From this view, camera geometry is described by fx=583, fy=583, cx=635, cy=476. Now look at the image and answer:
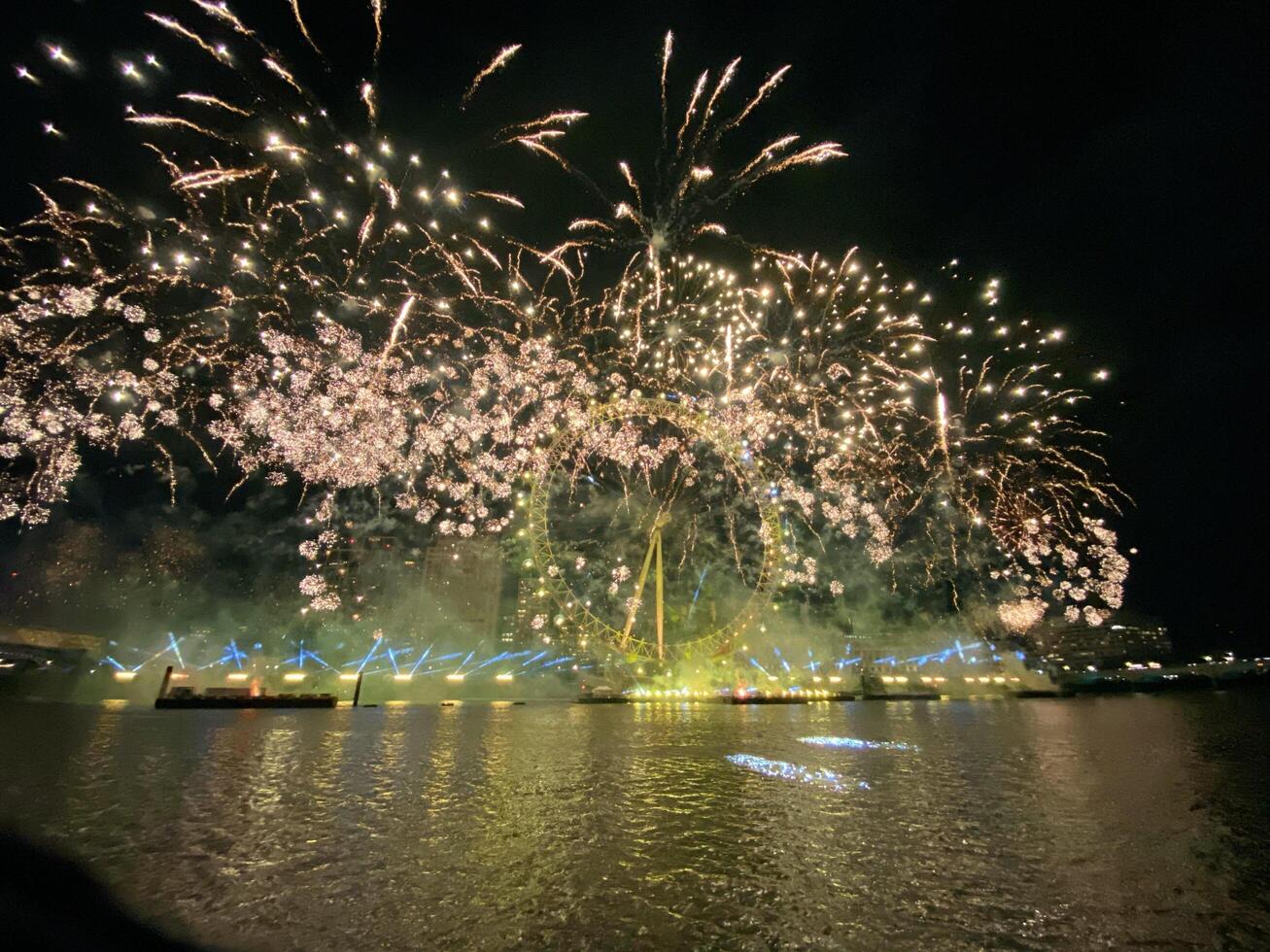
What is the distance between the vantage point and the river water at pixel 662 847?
2.40 meters

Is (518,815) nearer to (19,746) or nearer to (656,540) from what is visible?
(19,746)

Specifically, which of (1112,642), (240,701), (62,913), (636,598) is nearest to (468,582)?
(636,598)

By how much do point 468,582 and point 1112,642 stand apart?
345 ft

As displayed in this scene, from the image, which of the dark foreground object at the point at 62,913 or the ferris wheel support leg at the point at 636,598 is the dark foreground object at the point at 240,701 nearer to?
the ferris wheel support leg at the point at 636,598

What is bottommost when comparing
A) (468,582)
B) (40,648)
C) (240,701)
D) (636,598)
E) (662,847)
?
(662,847)

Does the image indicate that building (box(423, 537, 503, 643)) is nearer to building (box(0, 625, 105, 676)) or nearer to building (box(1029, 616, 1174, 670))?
building (box(0, 625, 105, 676))

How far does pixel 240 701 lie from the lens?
23141 millimetres

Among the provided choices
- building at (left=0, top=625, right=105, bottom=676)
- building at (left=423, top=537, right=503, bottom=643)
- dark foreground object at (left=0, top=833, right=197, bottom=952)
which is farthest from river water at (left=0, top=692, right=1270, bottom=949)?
building at (left=423, top=537, right=503, bottom=643)

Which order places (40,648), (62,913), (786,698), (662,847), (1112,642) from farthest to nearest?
(1112,642)
(786,698)
(40,648)
(662,847)
(62,913)

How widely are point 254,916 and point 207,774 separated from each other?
15.1 ft

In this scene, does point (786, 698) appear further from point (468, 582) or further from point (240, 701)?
point (468, 582)

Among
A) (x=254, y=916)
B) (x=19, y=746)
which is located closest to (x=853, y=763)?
(x=254, y=916)

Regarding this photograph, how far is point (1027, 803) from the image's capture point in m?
4.82

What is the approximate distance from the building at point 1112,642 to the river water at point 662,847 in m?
106
